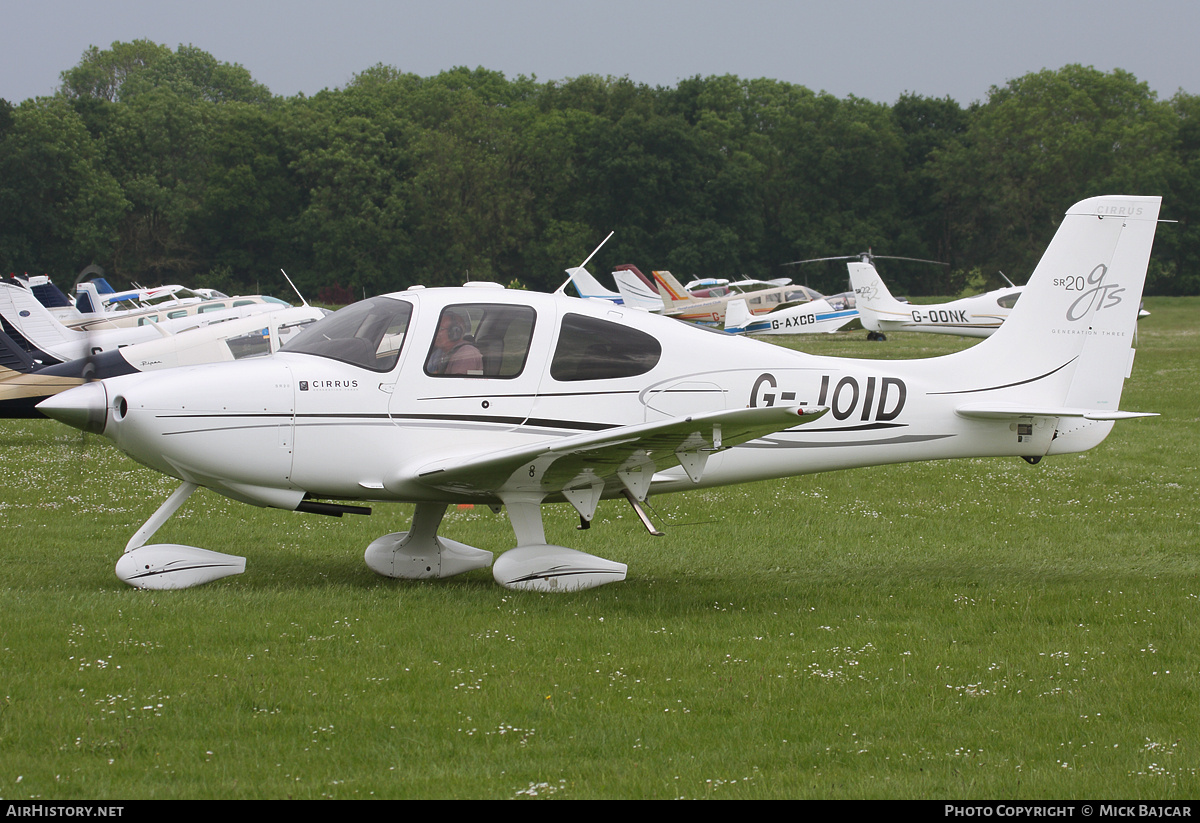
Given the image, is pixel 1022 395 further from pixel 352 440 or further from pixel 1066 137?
pixel 1066 137

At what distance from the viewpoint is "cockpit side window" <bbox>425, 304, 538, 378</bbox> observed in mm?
8039

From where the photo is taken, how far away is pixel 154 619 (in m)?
6.93

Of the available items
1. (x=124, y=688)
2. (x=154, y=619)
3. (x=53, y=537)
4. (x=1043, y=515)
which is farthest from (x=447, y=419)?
(x=1043, y=515)

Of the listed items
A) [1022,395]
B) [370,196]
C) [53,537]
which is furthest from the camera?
[370,196]

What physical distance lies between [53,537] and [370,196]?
74.0 m

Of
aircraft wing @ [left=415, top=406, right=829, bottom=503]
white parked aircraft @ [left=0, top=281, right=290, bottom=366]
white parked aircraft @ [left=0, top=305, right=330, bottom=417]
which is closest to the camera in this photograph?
aircraft wing @ [left=415, top=406, right=829, bottom=503]

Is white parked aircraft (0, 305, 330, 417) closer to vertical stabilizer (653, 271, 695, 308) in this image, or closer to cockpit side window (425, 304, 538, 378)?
cockpit side window (425, 304, 538, 378)

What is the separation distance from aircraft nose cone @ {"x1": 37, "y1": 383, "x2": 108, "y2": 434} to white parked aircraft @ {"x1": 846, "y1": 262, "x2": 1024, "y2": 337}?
36.3 m

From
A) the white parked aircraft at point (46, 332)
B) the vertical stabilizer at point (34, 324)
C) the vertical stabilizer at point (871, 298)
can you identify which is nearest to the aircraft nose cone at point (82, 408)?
the white parked aircraft at point (46, 332)

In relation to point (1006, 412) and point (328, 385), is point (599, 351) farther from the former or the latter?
point (1006, 412)

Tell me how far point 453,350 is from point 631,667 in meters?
2.88

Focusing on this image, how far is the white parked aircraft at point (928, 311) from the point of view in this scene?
41.3m

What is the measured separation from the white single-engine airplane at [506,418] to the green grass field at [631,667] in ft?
2.23

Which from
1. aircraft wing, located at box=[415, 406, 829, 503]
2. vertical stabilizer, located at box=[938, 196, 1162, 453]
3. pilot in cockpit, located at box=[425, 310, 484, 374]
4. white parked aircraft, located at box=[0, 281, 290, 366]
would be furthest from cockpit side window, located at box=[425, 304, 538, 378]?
white parked aircraft, located at box=[0, 281, 290, 366]
